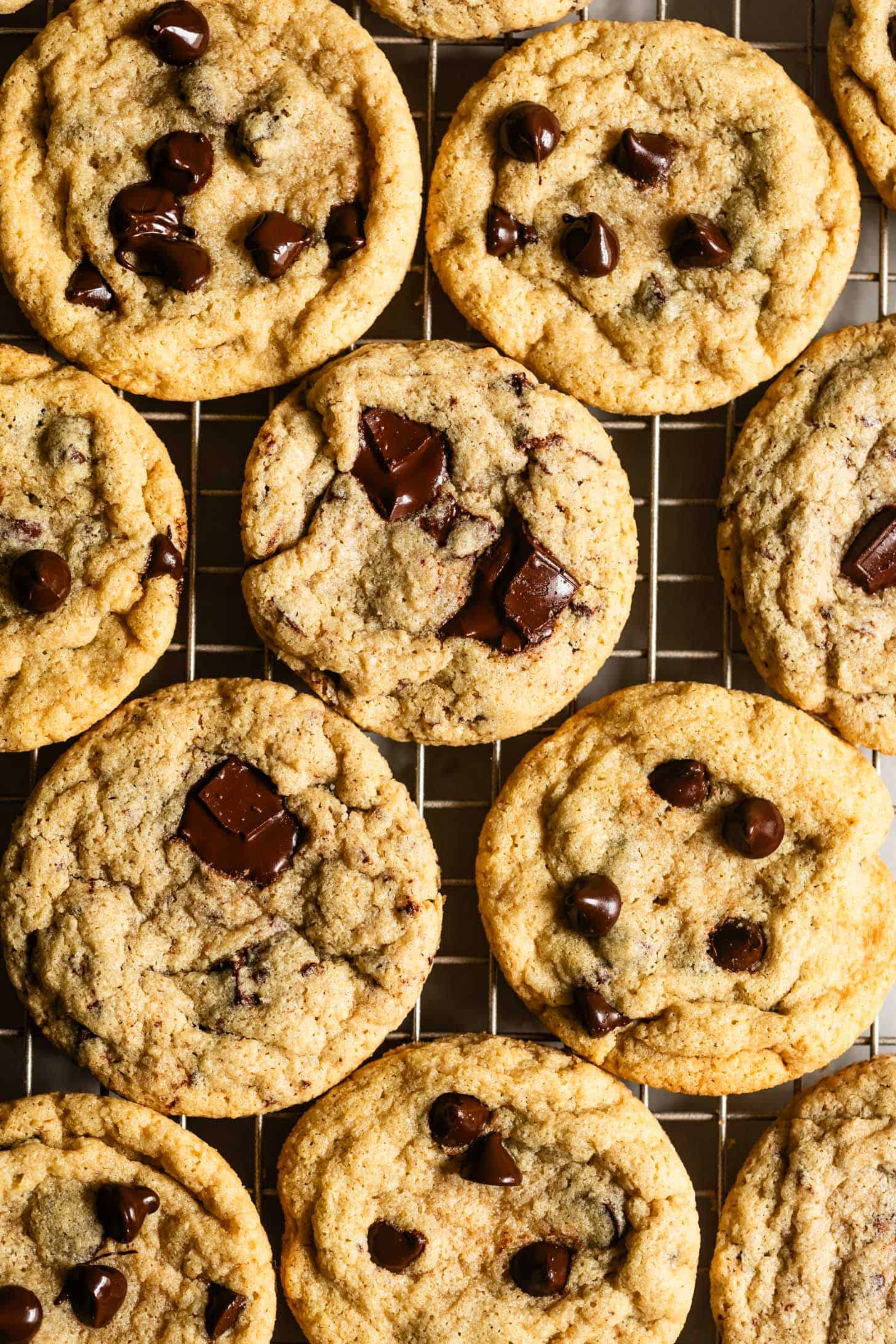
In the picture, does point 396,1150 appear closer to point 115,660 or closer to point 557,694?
point 557,694

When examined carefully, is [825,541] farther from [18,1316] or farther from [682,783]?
[18,1316]

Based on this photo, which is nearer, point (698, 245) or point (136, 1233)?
point (136, 1233)

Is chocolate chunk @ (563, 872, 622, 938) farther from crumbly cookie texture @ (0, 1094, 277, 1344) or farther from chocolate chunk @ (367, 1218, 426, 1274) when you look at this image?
crumbly cookie texture @ (0, 1094, 277, 1344)

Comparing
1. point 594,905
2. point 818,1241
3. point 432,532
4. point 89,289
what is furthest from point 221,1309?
Result: point 89,289

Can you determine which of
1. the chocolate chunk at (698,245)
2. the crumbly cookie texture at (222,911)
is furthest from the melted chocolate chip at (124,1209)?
the chocolate chunk at (698,245)

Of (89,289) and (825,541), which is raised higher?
(89,289)

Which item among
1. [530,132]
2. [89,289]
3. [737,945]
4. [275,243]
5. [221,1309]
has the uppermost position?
Answer: [530,132]
